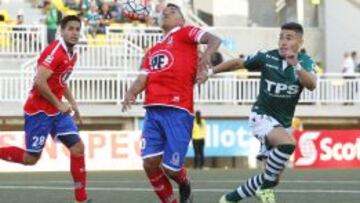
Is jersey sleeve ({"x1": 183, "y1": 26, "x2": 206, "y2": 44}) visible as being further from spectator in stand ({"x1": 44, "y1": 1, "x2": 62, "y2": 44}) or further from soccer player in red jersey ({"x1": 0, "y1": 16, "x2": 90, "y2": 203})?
spectator in stand ({"x1": 44, "y1": 1, "x2": 62, "y2": 44})

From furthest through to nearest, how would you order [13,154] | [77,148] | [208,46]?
[13,154] → [77,148] → [208,46]

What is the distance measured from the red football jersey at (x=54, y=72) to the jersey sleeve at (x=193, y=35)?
1.91 m

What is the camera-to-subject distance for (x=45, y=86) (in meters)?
12.0

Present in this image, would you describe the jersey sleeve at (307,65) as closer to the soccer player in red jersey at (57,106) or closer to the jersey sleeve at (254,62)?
the jersey sleeve at (254,62)

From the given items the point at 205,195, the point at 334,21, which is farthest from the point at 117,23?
the point at 205,195

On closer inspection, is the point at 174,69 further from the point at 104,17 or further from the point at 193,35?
the point at 104,17

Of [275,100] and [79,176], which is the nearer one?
[275,100]

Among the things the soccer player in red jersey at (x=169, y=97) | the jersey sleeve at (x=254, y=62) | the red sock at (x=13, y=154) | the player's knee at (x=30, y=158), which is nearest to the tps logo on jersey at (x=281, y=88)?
the jersey sleeve at (x=254, y=62)

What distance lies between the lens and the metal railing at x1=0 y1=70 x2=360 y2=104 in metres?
29.6

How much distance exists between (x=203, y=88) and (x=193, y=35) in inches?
807

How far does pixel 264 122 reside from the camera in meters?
11.3

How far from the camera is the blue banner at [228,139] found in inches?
1204

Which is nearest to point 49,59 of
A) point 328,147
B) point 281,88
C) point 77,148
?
point 77,148

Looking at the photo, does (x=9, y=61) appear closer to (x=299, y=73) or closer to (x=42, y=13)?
A: (x=42, y=13)
